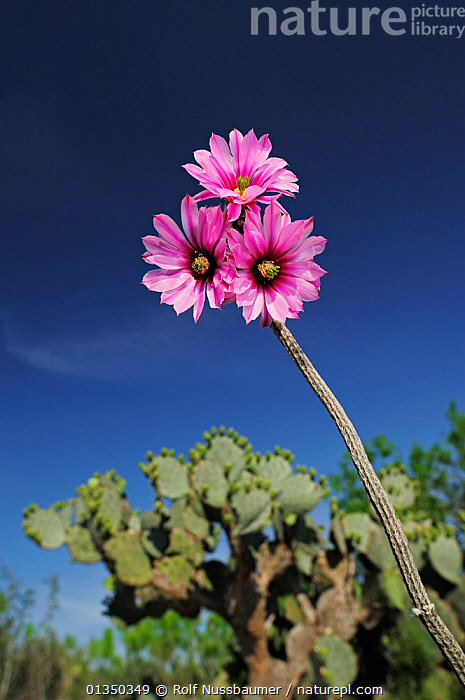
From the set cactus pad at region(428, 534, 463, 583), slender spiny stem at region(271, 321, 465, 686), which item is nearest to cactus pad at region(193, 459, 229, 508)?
cactus pad at region(428, 534, 463, 583)

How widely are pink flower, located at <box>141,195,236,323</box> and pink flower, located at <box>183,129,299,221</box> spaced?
0.32 feet

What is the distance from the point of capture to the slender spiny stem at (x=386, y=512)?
44.3 inches

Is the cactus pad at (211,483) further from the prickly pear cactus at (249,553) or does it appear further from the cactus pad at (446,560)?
the cactus pad at (446,560)

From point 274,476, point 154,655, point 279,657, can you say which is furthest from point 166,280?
point 154,655

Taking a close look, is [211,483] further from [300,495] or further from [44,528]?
[44,528]

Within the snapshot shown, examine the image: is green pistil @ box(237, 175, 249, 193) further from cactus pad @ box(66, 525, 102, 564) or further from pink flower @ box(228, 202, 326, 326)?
cactus pad @ box(66, 525, 102, 564)

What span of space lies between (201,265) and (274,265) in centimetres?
18

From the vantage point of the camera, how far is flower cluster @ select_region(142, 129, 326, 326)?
3.99 ft

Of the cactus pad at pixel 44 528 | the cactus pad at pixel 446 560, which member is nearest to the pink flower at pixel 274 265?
the cactus pad at pixel 44 528

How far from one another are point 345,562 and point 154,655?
735 cm

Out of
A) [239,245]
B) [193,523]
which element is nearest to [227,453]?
[193,523]

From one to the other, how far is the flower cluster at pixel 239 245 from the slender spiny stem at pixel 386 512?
15 centimetres

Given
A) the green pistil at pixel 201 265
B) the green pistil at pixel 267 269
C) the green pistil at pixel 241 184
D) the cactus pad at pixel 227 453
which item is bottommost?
the green pistil at pixel 267 269

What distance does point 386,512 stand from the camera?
1.13 metres
